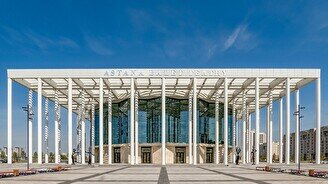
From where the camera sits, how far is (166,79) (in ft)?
197

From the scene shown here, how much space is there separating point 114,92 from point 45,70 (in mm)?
15360

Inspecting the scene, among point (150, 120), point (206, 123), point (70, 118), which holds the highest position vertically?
point (70, 118)

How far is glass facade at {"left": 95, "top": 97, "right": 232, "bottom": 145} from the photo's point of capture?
73875 millimetres

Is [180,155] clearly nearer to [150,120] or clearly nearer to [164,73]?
[150,120]

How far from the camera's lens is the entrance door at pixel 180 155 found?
2876 inches

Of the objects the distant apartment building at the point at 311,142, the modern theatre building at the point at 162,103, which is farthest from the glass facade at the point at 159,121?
the distant apartment building at the point at 311,142

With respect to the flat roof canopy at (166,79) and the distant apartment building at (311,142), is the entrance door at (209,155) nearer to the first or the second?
the flat roof canopy at (166,79)

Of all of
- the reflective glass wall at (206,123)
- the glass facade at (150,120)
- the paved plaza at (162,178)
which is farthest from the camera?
the reflective glass wall at (206,123)

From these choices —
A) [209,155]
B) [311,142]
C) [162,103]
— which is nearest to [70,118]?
[162,103]

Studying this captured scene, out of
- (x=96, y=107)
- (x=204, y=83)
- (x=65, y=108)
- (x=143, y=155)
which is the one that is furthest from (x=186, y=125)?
(x=65, y=108)

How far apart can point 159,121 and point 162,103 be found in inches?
611

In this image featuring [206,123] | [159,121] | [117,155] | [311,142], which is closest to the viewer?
[159,121]

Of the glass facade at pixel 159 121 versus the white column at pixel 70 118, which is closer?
the white column at pixel 70 118

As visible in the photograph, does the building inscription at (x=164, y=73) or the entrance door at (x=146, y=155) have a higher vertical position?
the building inscription at (x=164, y=73)
